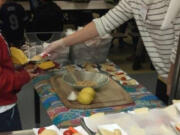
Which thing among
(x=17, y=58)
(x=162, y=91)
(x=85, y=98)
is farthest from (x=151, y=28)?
(x=17, y=58)

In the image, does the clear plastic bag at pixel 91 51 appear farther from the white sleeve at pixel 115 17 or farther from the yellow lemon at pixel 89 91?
the yellow lemon at pixel 89 91

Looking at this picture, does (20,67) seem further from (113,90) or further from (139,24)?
(139,24)

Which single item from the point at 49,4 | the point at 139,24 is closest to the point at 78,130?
the point at 139,24

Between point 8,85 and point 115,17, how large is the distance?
71 centimetres

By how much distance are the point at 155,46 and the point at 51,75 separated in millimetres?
598

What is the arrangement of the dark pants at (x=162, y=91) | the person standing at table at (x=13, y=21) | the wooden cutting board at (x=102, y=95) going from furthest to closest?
the person standing at table at (x=13, y=21), the dark pants at (x=162, y=91), the wooden cutting board at (x=102, y=95)

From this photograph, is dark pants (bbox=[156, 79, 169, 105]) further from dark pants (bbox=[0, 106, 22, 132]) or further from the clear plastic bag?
dark pants (bbox=[0, 106, 22, 132])

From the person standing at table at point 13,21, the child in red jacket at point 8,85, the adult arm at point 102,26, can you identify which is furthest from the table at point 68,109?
the person standing at table at point 13,21

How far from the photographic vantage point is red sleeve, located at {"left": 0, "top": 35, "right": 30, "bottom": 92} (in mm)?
1300

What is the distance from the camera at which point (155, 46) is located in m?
1.53

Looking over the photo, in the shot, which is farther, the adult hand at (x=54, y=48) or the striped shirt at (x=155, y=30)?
the adult hand at (x=54, y=48)

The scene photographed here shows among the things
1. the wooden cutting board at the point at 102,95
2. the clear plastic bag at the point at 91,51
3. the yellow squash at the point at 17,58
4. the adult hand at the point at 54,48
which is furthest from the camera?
the clear plastic bag at the point at 91,51

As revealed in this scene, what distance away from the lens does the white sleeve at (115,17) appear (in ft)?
5.33

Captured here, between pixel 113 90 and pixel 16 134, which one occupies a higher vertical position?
pixel 16 134
